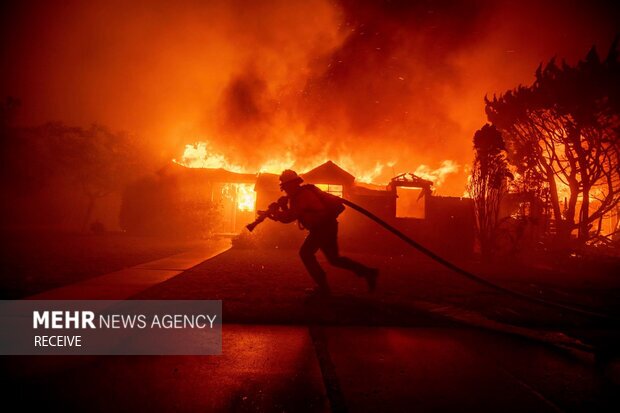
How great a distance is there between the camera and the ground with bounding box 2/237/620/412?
2.05 meters

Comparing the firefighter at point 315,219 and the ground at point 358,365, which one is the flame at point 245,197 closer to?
the ground at point 358,365

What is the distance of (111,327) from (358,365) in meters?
2.58

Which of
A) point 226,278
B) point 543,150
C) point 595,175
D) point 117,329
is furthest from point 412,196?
point 117,329

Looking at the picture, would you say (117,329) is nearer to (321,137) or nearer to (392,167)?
(321,137)

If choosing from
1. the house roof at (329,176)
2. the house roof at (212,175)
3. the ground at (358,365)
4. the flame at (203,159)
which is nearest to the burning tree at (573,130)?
the house roof at (329,176)

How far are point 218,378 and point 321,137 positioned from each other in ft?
103

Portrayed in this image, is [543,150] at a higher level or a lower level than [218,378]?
higher

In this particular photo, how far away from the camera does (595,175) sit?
13.7 meters

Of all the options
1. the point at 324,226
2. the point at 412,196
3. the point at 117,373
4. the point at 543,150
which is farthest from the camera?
the point at 412,196

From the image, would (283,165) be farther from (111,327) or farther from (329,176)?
(111,327)

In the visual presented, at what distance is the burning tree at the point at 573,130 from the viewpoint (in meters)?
13.1

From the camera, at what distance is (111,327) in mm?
3352

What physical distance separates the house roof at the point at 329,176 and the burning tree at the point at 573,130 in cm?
826

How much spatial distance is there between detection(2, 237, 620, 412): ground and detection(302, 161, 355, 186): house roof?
39.3 feet
